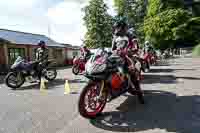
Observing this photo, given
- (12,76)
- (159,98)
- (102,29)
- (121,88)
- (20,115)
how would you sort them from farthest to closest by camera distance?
(102,29), (12,76), (159,98), (121,88), (20,115)

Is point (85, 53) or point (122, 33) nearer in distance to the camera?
point (122, 33)

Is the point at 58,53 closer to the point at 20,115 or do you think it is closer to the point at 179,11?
the point at 179,11

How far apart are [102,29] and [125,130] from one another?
115 feet

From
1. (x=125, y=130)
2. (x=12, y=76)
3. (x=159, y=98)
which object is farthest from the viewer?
(x=12, y=76)

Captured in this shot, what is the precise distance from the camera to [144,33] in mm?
39062

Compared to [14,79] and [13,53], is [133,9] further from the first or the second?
[14,79]

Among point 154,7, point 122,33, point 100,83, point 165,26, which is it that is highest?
point 154,7

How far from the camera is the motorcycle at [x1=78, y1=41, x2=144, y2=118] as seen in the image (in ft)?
13.1

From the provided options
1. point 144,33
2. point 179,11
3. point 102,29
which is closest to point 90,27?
point 102,29

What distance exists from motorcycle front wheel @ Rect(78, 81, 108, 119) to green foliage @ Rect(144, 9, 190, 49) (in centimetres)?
3248

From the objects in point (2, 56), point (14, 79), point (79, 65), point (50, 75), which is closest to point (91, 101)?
point (14, 79)

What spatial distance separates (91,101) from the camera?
4.11 metres

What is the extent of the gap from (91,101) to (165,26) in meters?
33.6

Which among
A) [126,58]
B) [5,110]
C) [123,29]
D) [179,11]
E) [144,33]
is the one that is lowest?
[5,110]
